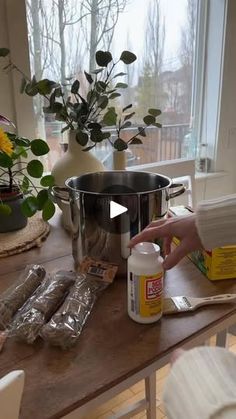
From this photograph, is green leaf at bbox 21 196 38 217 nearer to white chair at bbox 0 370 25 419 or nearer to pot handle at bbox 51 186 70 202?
pot handle at bbox 51 186 70 202

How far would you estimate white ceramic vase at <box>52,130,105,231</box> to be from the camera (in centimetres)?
99

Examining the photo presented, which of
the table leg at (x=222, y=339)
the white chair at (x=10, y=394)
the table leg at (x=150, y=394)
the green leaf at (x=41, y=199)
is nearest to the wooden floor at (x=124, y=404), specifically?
the table leg at (x=150, y=394)

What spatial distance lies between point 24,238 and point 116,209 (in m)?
0.37

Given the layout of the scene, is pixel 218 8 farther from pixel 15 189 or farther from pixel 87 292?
pixel 87 292

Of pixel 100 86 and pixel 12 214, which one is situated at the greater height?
pixel 100 86

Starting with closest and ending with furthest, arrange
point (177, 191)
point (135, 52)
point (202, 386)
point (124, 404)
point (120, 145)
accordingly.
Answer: point (202, 386) < point (177, 191) < point (120, 145) < point (124, 404) < point (135, 52)

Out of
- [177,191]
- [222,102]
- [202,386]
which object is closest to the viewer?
[202,386]

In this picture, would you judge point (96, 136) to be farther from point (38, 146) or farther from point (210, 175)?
point (210, 175)

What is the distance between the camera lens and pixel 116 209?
2.17 feet

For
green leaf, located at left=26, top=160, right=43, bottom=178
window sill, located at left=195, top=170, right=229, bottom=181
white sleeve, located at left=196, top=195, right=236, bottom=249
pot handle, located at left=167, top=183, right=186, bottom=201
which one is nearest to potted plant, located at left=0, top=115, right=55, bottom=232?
green leaf, located at left=26, top=160, right=43, bottom=178

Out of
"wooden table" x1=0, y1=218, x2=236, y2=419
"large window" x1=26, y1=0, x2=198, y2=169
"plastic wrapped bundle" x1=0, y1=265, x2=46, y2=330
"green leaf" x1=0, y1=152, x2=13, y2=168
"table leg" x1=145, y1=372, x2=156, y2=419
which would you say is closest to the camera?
"wooden table" x1=0, y1=218, x2=236, y2=419

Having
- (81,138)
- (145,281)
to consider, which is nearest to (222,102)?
(81,138)

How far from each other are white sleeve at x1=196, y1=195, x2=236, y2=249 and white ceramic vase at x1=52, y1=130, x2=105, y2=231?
47 centimetres

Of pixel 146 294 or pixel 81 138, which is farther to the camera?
pixel 81 138
